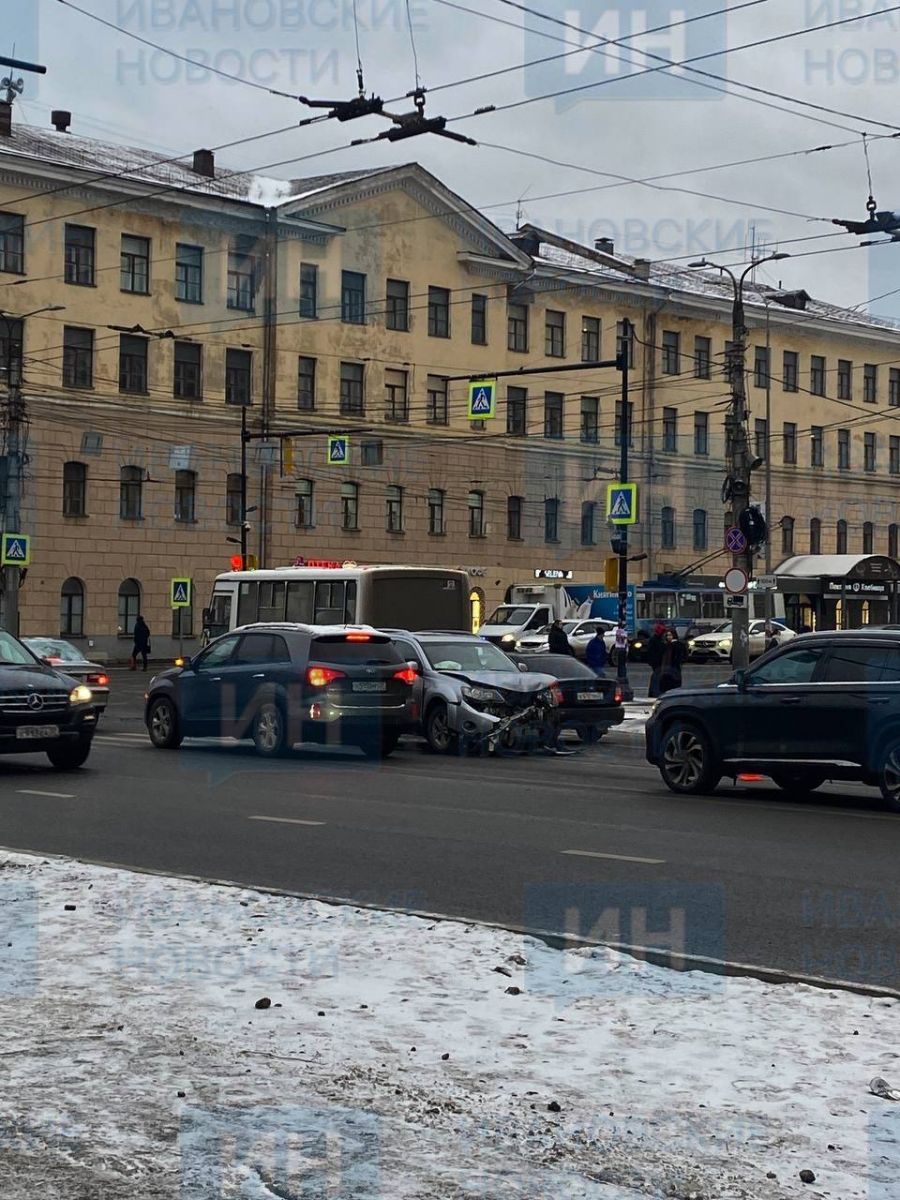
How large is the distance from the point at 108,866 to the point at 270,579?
85.0 ft

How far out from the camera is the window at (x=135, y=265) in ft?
184

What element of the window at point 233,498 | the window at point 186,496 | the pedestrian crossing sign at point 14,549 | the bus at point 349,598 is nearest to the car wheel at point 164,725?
the bus at point 349,598

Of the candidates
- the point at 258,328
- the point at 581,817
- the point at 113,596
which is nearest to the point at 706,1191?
the point at 581,817

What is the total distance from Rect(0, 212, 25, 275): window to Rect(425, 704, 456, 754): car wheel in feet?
113

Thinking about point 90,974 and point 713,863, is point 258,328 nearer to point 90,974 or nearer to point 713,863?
point 713,863

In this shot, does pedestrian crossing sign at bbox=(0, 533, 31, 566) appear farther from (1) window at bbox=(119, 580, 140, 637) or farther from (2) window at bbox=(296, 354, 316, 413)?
(2) window at bbox=(296, 354, 316, 413)

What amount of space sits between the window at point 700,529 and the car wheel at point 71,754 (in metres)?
54.7

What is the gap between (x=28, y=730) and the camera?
18562 millimetres

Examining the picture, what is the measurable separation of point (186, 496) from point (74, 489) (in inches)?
167

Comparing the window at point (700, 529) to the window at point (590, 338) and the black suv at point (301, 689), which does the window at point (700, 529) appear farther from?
the black suv at point (301, 689)

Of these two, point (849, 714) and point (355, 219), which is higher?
point (355, 219)

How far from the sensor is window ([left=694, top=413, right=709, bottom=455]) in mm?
71938

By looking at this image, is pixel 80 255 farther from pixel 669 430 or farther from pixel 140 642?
pixel 669 430

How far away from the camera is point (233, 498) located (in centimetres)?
5894
